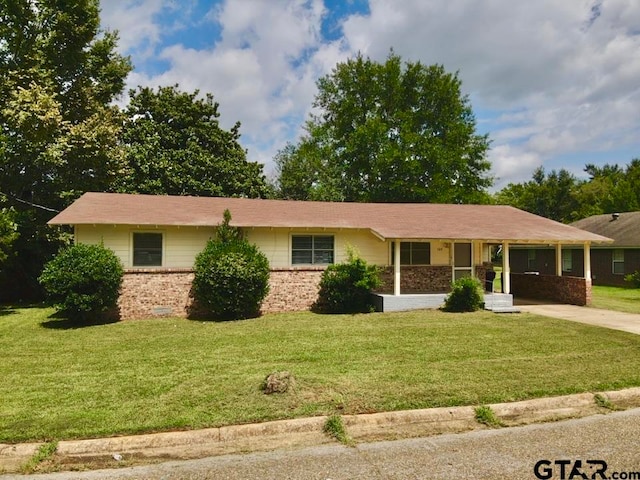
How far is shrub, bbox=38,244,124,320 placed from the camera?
11.6 metres

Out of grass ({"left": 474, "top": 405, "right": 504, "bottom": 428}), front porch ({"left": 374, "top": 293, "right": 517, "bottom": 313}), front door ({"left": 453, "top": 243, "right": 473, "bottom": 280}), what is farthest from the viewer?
front door ({"left": 453, "top": 243, "right": 473, "bottom": 280})

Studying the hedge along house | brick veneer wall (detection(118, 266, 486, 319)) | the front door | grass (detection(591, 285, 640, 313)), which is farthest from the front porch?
grass (detection(591, 285, 640, 313))

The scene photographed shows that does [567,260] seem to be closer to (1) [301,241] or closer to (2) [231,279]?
(1) [301,241]

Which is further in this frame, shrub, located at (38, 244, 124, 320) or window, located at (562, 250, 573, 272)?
window, located at (562, 250, 573, 272)

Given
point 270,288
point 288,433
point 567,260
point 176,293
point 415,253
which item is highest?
point 415,253

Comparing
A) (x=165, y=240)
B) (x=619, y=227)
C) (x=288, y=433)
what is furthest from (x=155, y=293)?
(x=619, y=227)

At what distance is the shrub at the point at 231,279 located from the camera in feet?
41.7

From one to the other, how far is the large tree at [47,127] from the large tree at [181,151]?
4375 millimetres

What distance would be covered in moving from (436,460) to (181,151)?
25.0 m

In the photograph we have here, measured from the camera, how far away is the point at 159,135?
2605 cm

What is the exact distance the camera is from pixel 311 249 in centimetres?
1552

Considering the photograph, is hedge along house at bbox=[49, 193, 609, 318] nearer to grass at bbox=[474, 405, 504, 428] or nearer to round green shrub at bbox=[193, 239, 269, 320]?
round green shrub at bbox=[193, 239, 269, 320]

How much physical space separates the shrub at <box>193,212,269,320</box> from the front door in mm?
7478

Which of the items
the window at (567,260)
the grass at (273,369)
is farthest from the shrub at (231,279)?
the window at (567,260)
